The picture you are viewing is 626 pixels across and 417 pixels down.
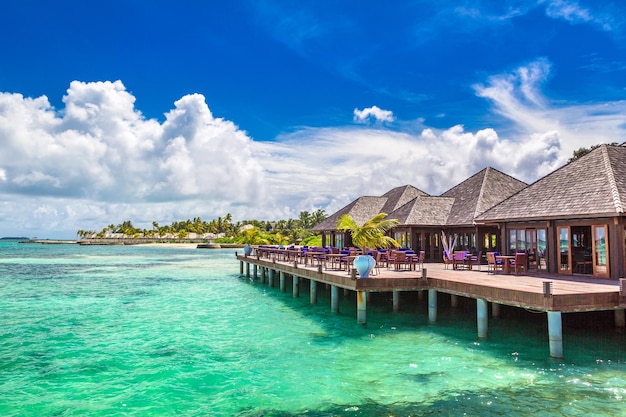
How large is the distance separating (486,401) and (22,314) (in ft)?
67.2

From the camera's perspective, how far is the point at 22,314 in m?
21.2

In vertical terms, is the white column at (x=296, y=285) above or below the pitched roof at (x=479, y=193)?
below

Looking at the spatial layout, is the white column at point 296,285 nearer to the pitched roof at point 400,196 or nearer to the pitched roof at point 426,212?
the pitched roof at point 426,212

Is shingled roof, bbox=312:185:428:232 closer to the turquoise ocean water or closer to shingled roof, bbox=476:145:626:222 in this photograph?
shingled roof, bbox=476:145:626:222

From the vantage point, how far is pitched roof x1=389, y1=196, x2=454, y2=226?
28125mm

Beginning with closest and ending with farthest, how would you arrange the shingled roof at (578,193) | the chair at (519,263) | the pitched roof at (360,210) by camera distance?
the shingled roof at (578,193) → the chair at (519,263) → the pitched roof at (360,210)

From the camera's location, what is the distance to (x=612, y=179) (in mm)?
16875

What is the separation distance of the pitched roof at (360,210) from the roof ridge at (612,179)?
61.8ft

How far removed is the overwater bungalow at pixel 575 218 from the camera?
15.8 metres

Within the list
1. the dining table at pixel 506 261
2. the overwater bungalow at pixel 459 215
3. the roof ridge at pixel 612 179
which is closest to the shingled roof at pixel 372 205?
the overwater bungalow at pixel 459 215

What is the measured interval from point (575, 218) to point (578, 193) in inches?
40.0

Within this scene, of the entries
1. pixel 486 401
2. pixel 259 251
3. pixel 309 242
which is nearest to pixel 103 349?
pixel 486 401

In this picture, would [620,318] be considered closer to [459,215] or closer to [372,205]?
[459,215]

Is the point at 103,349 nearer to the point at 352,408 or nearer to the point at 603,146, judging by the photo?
the point at 352,408
